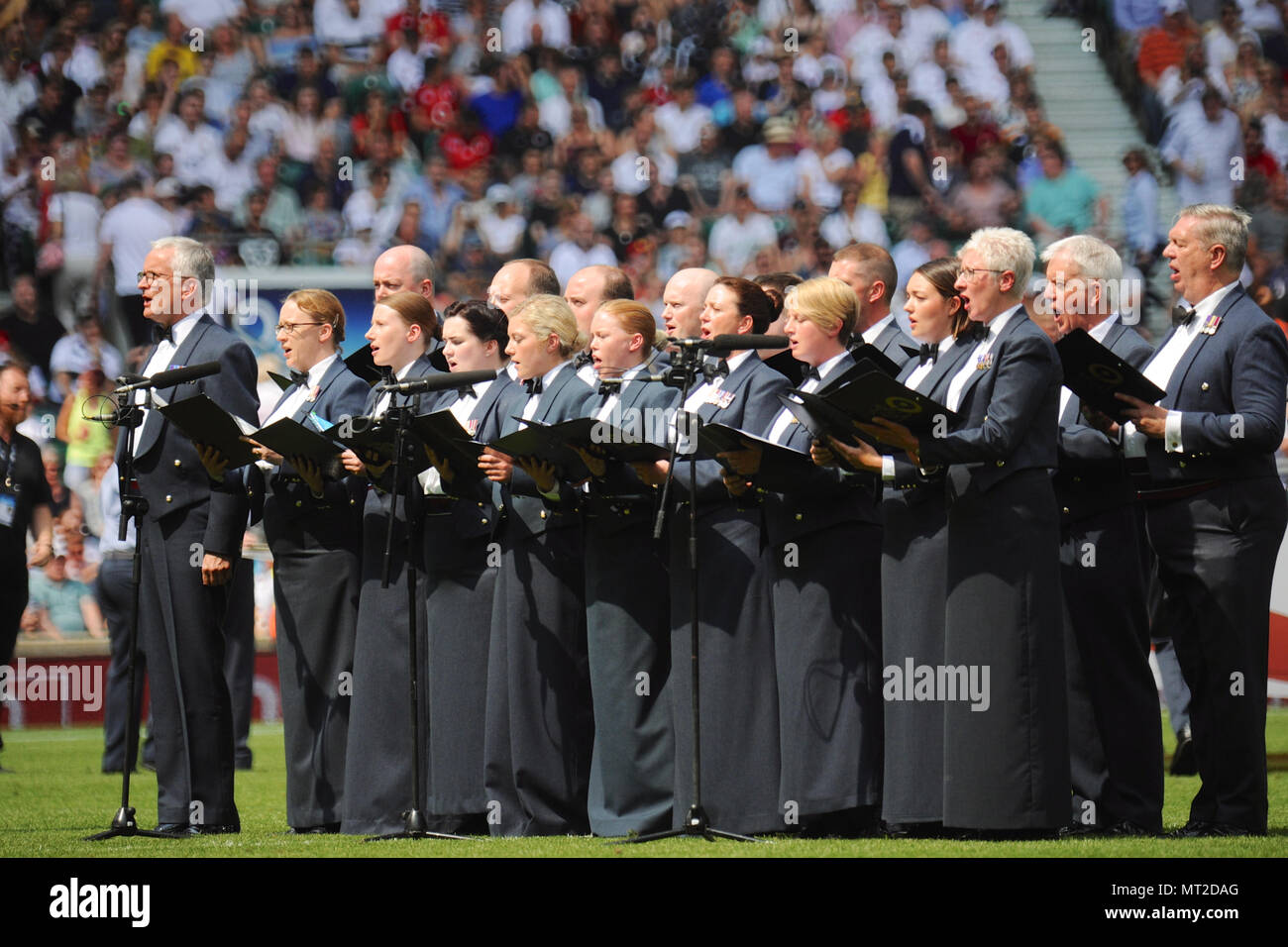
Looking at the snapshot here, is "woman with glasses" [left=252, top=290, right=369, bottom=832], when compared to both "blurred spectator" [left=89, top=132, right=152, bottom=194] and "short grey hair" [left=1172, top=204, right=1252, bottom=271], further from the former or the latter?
"blurred spectator" [left=89, top=132, right=152, bottom=194]

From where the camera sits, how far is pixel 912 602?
6.27m

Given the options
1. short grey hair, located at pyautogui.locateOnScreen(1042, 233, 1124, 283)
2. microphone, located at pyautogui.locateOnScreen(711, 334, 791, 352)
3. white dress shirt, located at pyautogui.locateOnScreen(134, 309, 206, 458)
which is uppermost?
short grey hair, located at pyautogui.locateOnScreen(1042, 233, 1124, 283)

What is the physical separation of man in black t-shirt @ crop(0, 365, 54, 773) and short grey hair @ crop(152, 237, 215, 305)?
140 inches

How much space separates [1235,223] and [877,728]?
224 cm

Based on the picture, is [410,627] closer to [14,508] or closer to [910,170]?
[14,508]

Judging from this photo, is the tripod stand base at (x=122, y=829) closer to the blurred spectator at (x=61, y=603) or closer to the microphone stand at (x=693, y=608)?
the microphone stand at (x=693, y=608)

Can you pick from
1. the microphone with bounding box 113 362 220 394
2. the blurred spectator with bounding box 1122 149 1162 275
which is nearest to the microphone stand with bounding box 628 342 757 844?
the microphone with bounding box 113 362 220 394

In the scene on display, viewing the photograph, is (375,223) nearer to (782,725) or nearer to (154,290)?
(154,290)

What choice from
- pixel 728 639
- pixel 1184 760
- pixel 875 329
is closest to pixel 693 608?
pixel 728 639

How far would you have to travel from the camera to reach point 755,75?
18.2m

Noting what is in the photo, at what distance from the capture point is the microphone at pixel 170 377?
6.83 metres

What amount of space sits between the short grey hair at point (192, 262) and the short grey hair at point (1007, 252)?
3.20 metres

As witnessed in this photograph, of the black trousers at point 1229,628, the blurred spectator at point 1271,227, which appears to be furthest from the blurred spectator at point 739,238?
the black trousers at point 1229,628

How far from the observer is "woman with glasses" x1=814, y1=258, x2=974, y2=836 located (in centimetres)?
616
